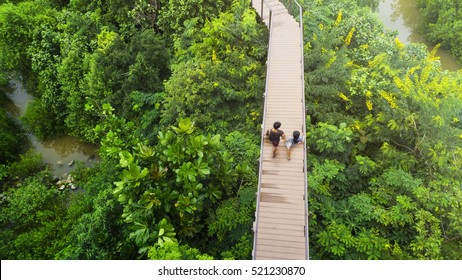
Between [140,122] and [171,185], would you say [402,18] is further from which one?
[171,185]

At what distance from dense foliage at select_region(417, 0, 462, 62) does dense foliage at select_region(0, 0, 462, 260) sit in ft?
26.7

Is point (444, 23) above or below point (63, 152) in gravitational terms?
above

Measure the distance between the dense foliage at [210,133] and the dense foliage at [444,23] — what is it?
814cm

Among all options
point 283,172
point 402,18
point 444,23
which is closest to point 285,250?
point 283,172

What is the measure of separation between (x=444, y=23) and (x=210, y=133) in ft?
68.8

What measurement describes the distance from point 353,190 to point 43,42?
62.7 ft

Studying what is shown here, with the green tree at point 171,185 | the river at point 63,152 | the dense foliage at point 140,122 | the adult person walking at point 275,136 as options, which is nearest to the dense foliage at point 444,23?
the dense foliage at point 140,122

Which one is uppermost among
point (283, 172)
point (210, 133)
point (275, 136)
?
point (275, 136)

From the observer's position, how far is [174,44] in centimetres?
1688

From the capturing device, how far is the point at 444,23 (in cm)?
2364

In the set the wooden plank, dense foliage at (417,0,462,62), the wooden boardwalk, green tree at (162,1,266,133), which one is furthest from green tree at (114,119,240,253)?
dense foliage at (417,0,462,62)

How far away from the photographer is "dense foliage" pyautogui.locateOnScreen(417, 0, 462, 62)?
22.8 m

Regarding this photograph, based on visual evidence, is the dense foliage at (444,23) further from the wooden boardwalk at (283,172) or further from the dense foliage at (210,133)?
the wooden boardwalk at (283,172)

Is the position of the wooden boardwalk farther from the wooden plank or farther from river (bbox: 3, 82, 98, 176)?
river (bbox: 3, 82, 98, 176)
